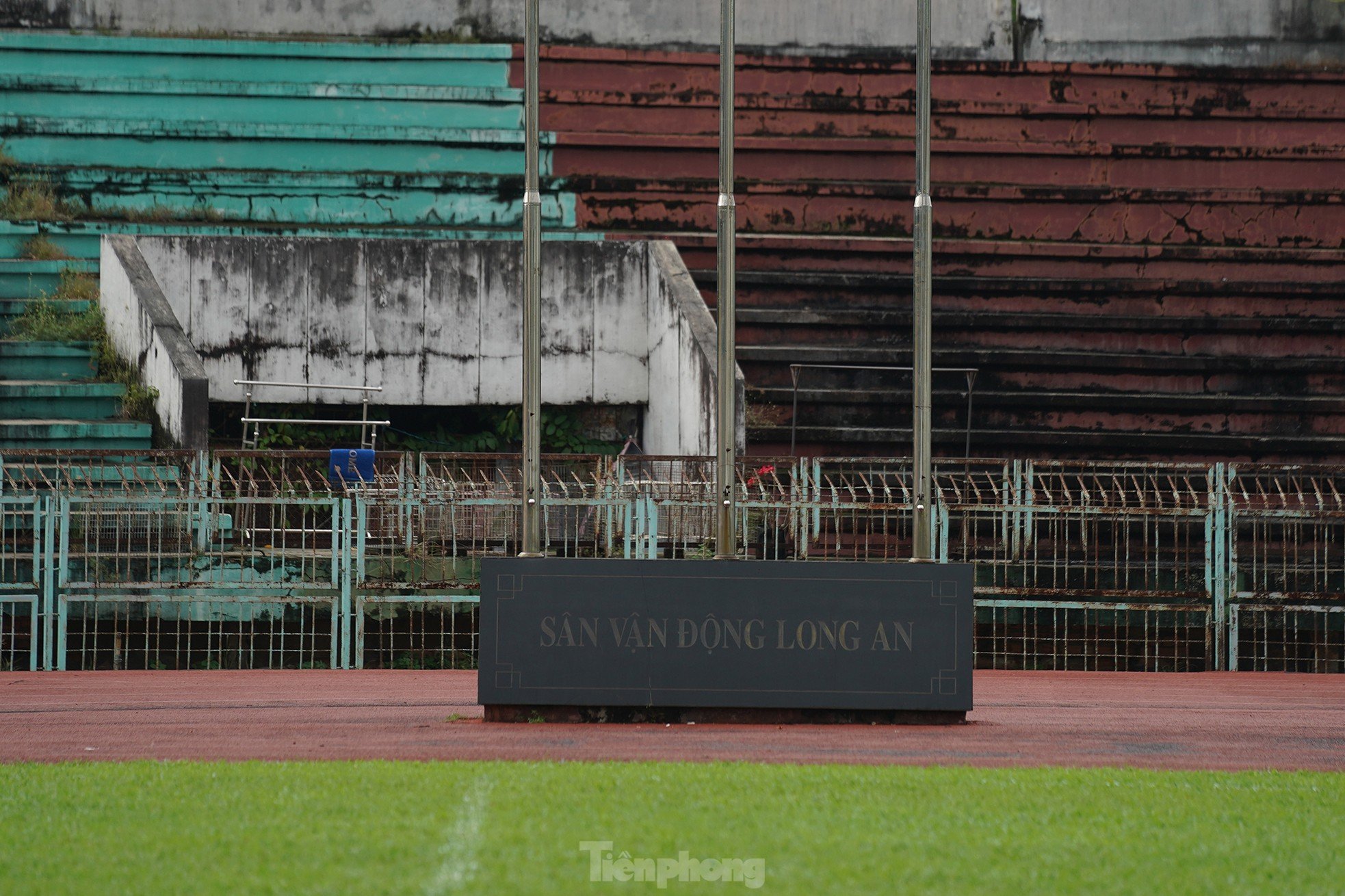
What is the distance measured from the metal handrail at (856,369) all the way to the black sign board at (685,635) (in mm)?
8422

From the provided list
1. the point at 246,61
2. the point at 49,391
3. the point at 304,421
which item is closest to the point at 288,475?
the point at 304,421

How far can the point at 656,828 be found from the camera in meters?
6.32

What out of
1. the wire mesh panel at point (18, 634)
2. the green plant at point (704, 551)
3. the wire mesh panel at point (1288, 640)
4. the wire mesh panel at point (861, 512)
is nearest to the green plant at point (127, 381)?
the wire mesh panel at point (18, 634)

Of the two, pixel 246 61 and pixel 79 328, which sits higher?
pixel 246 61

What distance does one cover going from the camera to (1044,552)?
15.4 meters

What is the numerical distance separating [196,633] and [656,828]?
8902 millimetres

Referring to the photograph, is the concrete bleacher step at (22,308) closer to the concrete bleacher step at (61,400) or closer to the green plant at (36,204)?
the concrete bleacher step at (61,400)

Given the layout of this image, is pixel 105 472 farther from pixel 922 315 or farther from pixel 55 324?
pixel 922 315

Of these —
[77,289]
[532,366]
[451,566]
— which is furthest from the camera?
[77,289]

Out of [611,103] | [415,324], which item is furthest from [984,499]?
[611,103]

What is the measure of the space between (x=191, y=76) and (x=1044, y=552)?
15686 millimetres

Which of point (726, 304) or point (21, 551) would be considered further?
point (21, 551)

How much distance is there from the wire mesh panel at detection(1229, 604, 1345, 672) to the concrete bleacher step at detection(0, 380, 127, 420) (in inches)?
480

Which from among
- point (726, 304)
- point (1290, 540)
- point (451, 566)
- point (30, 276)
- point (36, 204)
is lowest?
point (451, 566)
